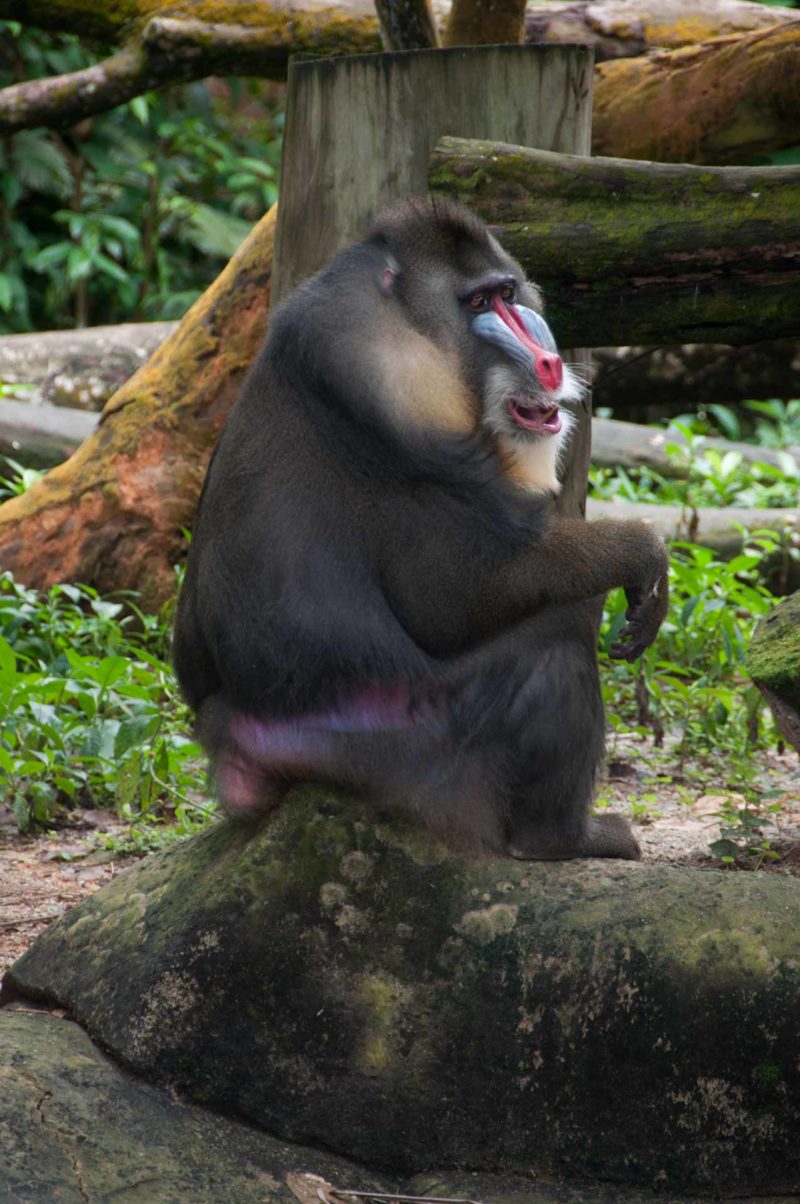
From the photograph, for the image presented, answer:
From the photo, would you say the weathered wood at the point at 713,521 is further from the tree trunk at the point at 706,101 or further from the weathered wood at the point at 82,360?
the weathered wood at the point at 82,360

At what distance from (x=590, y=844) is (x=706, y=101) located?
3.71m

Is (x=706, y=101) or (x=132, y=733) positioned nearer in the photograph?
(x=132, y=733)

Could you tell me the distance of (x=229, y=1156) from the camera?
246 cm

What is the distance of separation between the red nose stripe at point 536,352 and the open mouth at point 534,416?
2.1 inches

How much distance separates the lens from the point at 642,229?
3.26 m

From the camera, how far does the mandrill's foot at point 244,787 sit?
282cm

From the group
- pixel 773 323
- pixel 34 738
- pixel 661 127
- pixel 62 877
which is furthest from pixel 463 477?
pixel 661 127

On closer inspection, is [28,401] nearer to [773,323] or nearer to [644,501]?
[644,501]

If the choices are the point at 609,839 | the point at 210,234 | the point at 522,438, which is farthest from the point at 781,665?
the point at 210,234

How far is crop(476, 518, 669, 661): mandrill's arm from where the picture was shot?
2.69m

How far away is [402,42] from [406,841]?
123 inches

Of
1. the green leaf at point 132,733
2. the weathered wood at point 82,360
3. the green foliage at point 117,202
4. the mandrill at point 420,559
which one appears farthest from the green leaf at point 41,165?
the mandrill at point 420,559

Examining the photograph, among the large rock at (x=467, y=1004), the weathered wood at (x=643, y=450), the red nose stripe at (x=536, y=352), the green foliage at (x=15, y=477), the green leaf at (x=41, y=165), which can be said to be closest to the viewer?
the large rock at (x=467, y=1004)

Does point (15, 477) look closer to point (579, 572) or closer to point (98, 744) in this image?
point (98, 744)
